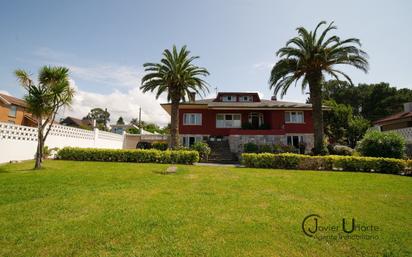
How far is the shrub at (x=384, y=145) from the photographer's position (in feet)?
60.6

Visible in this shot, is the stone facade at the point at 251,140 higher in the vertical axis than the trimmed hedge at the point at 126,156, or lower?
→ higher

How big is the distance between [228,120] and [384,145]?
53.0 ft

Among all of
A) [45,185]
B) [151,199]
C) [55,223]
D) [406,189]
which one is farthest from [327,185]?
[45,185]

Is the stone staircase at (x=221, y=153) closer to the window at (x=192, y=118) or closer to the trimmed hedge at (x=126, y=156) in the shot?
the window at (x=192, y=118)

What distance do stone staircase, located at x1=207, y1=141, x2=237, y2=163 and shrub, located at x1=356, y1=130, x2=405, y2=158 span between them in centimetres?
1202

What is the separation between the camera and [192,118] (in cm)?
2852

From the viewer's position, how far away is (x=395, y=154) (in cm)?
1842

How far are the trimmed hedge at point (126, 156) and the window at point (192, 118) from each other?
1152 centimetres

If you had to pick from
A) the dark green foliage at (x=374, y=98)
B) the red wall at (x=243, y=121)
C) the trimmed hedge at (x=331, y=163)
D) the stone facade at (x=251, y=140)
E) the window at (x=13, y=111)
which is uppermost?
the dark green foliage at (x=374, y=98)

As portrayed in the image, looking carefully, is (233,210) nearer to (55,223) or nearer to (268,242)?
(268,242)

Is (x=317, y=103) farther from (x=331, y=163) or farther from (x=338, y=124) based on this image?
(x=338, y=124)

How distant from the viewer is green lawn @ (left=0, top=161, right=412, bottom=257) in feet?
13.8

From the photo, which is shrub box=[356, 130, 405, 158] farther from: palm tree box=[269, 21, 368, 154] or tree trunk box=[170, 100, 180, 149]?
tree trunk box=[170, 100, 180, 149]

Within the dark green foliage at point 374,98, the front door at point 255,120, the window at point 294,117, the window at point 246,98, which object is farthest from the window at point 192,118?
the dark green foliage at point 374,98
